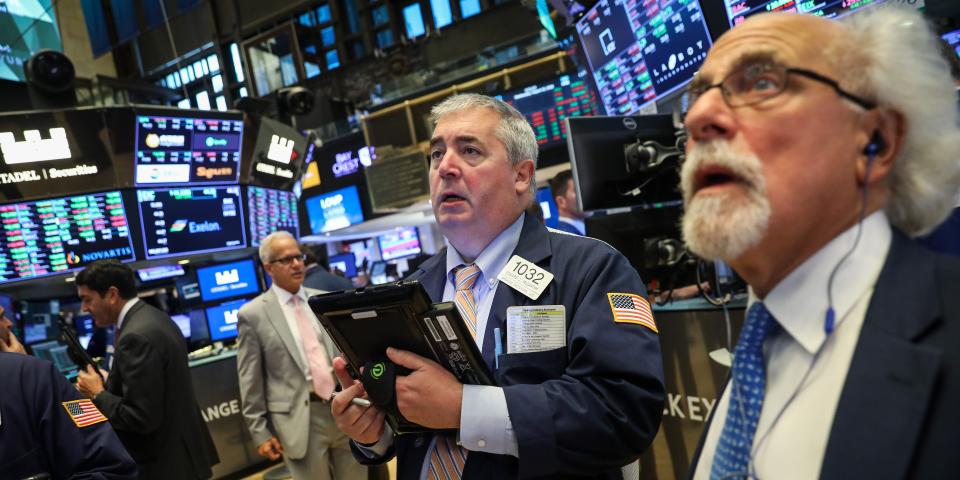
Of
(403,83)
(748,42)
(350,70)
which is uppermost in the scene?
(350,70)

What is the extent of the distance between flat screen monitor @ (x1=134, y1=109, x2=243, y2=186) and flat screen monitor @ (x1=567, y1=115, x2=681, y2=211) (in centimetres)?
392

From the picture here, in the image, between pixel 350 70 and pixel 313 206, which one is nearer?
pixel 313 206

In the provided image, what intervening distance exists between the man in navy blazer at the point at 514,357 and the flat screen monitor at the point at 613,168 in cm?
115

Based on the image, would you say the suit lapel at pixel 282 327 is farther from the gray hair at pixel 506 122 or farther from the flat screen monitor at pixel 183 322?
the flat screen monitor at pixel 183 322

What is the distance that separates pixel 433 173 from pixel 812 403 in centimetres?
115

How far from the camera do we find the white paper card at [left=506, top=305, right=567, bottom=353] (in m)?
1.42

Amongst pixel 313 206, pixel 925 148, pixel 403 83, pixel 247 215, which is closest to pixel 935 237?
pixel 925 148

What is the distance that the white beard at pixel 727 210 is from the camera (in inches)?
33.2

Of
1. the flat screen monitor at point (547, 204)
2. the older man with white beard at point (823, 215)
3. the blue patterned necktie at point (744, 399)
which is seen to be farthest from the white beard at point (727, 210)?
the flat screen monitor at point (547, 204)

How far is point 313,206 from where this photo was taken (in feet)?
43.9

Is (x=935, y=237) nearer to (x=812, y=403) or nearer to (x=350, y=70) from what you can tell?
(x=812, y=403)

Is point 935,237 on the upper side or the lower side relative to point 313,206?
lower

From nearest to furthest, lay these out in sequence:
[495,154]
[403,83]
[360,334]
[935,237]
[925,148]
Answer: [925,148]
[935,237]
[360,334]
[495,154]
[403,83]

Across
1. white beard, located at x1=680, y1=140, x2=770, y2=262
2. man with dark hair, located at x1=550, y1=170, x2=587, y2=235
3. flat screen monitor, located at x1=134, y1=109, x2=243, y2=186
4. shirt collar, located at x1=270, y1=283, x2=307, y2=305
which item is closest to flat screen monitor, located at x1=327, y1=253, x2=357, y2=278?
flat screen monitor, located at x1=134, y1=109, x2=243, y2=186
